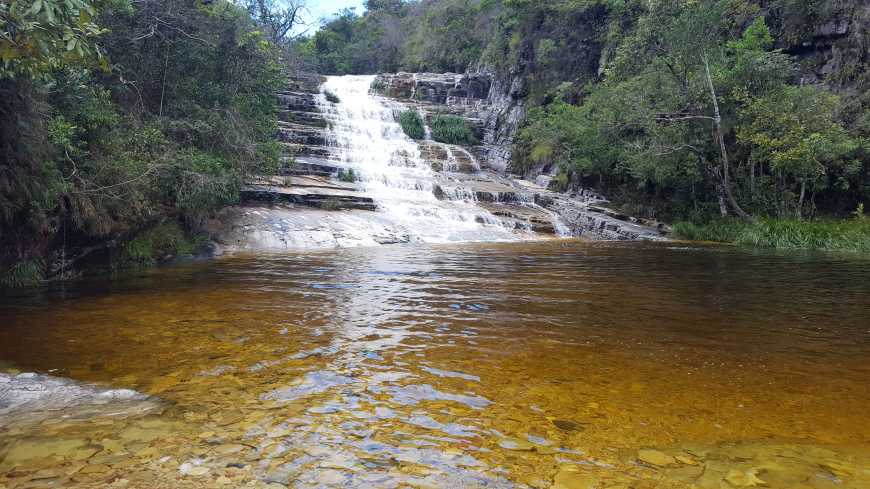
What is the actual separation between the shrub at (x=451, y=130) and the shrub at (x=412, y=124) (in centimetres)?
77

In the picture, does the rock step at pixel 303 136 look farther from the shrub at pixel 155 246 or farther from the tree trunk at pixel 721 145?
the tree trunk at pixel 721 145

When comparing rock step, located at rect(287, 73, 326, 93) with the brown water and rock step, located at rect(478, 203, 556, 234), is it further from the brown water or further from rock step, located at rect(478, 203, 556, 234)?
the brown water

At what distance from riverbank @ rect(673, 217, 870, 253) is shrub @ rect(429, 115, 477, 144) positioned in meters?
15.7

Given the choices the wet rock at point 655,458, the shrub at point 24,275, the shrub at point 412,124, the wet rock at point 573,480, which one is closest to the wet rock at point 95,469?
the wet rock at point 573,480

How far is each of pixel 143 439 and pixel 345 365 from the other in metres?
1.48

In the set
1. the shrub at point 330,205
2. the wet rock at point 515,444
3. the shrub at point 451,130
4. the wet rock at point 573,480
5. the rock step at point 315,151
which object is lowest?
the wet rock at point 515,444

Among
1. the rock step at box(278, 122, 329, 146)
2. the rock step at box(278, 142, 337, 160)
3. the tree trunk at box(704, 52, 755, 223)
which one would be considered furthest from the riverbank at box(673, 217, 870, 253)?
the rock step at box(278, 122, 329, 146)

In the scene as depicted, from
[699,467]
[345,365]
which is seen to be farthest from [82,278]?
[699,467]

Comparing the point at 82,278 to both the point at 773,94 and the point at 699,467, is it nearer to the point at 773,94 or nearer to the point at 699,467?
the point at 699,467

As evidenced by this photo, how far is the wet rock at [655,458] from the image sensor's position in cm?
249

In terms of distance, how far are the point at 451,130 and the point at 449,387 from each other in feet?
92.8

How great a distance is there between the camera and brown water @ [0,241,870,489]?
7.88ft

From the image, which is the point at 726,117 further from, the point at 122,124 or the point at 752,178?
the point at 122,124

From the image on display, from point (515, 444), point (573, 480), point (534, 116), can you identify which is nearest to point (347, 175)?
point (534, 116)
